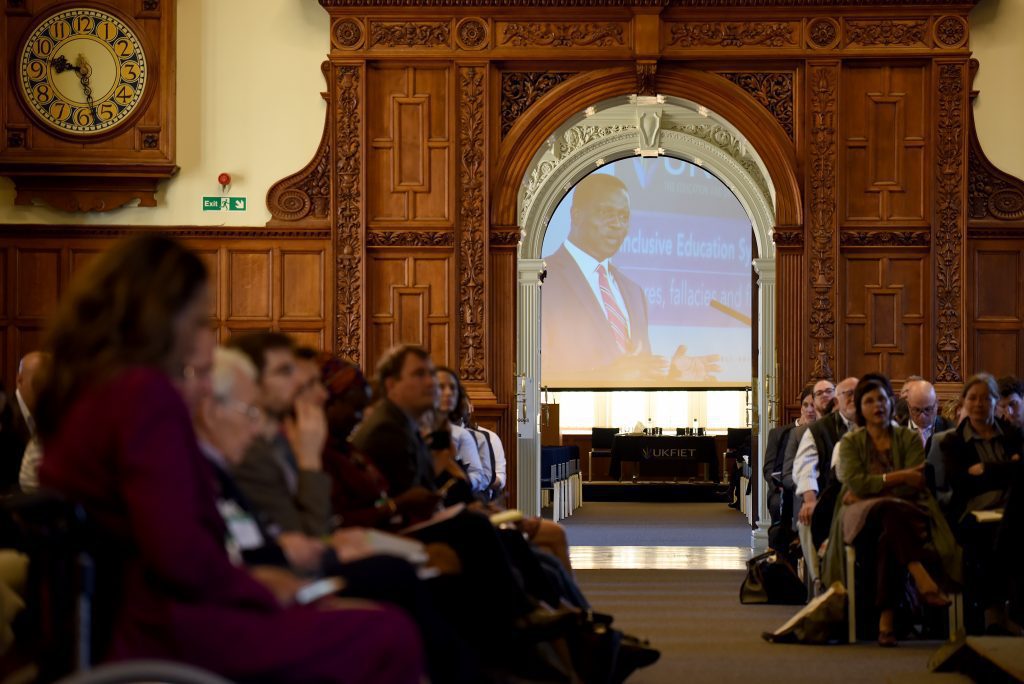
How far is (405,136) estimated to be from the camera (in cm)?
1061

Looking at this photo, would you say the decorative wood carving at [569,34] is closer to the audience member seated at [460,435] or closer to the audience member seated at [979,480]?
the audience member seated at [460,435]

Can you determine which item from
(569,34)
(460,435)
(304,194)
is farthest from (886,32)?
(460,435)

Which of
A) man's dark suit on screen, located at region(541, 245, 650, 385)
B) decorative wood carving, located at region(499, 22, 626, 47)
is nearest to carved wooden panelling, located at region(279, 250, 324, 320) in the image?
decorative wood carving, located at region(499, 22, 626, 47)

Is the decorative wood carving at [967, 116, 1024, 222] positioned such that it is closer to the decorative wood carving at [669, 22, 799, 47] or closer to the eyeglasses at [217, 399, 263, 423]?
the decorative wood carving at [669, 22, 799, 47]

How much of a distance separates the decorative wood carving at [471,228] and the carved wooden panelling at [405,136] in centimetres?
12

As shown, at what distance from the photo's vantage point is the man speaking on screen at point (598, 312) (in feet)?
66.0

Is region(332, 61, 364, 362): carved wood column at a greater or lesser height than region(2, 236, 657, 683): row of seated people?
greater

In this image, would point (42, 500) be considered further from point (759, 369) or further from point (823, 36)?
point (759, 369)

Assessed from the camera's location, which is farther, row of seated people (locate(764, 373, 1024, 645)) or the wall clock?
the wall clock

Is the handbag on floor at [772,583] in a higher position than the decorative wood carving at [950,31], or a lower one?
lower

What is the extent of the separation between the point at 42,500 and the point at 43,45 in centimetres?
874

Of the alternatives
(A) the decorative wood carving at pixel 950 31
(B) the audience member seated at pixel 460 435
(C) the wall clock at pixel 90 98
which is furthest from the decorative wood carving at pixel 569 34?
(B) the audience member seated at pixel 460 435

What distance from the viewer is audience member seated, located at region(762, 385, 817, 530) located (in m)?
9.02

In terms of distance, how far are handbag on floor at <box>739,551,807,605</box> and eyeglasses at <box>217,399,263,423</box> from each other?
5.82 metres
